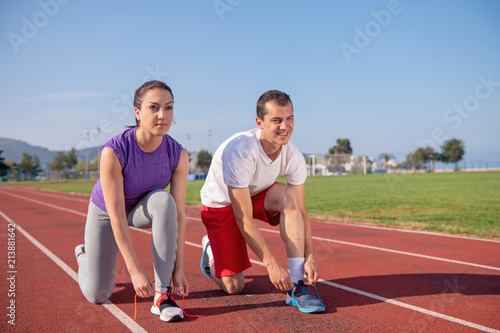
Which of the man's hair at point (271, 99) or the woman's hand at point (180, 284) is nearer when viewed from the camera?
the woman's hand at point (180, 284)

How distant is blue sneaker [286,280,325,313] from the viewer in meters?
3.29

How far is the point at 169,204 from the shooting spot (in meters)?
3.20

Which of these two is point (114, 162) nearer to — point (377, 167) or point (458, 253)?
point (458, 253)

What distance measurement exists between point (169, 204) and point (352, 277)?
2367 millimetres

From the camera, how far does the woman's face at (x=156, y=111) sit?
3049mm

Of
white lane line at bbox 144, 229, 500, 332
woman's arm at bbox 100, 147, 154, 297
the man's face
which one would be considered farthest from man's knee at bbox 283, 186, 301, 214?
woman's arm at bbox 100, 147, 154, 297

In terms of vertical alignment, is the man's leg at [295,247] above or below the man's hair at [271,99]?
below

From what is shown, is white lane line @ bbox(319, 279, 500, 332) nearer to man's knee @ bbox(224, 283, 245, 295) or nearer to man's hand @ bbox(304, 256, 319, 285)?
man's hand @ bbox(304, 256, 319, 285)

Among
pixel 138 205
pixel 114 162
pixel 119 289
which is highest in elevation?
pixel 114 162

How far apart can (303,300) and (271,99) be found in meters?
1.64

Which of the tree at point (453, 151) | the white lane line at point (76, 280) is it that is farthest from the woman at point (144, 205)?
the tree at point (453, 151)

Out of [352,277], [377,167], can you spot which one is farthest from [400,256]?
[377,167]

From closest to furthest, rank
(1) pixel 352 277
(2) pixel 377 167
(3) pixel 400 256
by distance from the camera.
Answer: (1) pixel 352 277 → (3) pixel 400 256 → (2) pixel 377 167

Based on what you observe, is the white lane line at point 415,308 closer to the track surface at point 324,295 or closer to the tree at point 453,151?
the track surface at point 324,295
